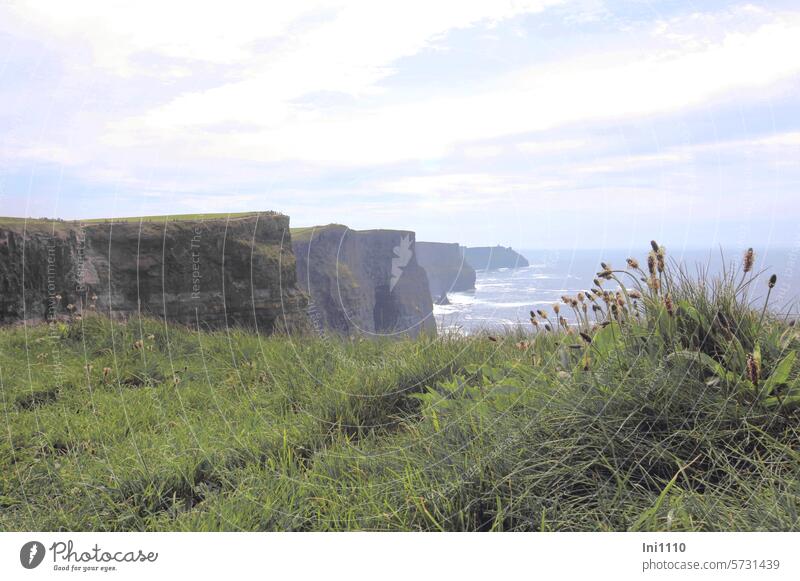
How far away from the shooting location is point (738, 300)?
314 centimetres

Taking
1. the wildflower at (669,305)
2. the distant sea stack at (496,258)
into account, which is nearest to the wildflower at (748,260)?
the wildflower at (669,305)

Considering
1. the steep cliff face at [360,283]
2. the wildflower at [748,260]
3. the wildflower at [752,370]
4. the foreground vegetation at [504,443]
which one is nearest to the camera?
the foreground vegetation at [504,443]

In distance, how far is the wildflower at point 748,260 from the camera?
9.36ft

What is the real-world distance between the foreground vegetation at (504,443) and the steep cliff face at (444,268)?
459mm

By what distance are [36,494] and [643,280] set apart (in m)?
3.29

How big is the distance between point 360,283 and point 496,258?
1.74 m

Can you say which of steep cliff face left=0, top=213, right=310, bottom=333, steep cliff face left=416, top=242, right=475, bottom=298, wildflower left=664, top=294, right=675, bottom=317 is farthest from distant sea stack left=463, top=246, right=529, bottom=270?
steep cliff face left=0, top=213, right=310, bottom=333

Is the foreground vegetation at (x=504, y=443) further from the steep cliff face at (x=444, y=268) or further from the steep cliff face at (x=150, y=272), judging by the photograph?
the steep cliff face at (x=150, y=272)

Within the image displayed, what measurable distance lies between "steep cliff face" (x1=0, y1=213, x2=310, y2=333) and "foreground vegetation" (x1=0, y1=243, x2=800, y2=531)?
2.77 metres

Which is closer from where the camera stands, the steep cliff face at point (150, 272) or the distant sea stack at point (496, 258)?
the distant sea stack at point (496, 258)

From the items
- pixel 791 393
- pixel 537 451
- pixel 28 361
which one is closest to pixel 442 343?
pixel 537 451

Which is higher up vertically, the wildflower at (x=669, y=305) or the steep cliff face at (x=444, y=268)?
the steep cliff face at (x=444, y=268)
